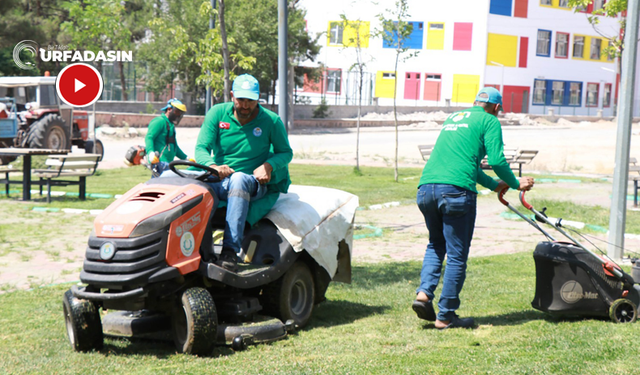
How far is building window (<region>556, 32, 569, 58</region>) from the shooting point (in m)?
60.8

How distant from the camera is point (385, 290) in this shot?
25.1 feet

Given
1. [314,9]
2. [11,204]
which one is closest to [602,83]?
[314,9]

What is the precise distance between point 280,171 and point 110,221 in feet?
5.19

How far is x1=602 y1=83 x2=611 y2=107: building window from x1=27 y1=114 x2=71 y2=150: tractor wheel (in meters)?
52.5

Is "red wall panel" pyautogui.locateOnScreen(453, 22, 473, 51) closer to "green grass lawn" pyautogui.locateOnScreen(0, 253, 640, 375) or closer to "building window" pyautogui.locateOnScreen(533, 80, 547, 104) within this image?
"building window" pyautogui.locateOnScreen(533, 80, 547, 104)

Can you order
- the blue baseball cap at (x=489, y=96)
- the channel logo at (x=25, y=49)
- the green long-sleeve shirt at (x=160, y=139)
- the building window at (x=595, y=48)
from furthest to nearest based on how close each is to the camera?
1. the building window at (x=595, y=48)
2. the channel logo at (x=25, y=49)
3. the green long-sleeve shirt at (x=160, y=139)
4. the blue baseball cap at (x=489, y=96)

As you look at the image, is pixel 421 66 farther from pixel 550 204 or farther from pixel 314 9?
pixel 550 204

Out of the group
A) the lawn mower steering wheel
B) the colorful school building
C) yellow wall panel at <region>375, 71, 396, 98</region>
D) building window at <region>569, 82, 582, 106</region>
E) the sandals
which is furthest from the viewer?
building window at <region>569, 82, 582, 106</region>

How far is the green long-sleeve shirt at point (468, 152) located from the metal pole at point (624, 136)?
11.2 ft

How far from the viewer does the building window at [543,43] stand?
5966 cm

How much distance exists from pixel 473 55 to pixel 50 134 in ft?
130

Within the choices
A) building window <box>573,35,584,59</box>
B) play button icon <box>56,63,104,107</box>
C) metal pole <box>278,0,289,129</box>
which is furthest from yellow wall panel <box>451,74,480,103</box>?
metal pole <box>278,0,289,129</box>

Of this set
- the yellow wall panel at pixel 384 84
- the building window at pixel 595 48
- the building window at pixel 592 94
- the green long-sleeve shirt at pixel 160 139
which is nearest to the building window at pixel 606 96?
the building window at pixel 592 94

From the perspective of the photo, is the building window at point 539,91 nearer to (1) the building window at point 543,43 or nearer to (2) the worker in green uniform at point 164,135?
(1) the building window at point 543,43
